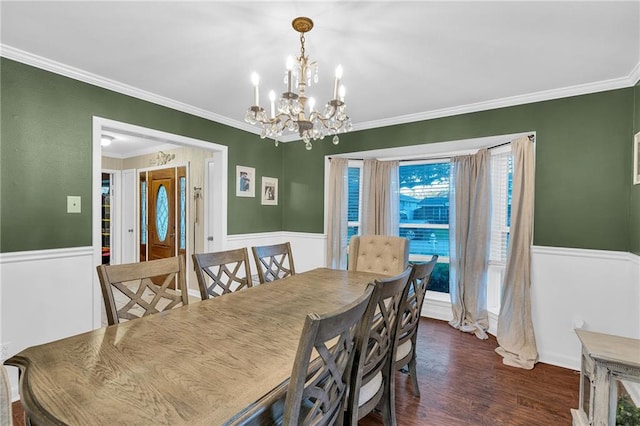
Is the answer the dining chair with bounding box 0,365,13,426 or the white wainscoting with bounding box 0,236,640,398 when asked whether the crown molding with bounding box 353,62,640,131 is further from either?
the dining chair with bounding box 0,365,13,426

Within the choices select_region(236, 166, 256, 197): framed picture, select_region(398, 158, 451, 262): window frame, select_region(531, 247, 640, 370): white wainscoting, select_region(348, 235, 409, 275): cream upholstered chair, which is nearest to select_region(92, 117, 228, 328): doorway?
select_region(236, 166, 256, 197): framed picture

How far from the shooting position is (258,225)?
4254mm

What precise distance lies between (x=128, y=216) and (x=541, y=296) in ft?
20.9

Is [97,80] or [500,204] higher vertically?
[97,80]

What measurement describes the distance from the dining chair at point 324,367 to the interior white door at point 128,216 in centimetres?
558

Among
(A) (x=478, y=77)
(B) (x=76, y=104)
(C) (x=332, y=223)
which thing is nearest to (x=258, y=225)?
(C) (x=332, y=223)

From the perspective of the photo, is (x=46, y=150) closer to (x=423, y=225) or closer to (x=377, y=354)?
(x=377, y=354)

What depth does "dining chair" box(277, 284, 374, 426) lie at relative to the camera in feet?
2.68

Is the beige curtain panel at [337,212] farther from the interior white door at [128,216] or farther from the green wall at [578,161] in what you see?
the interior white door at [128,216]

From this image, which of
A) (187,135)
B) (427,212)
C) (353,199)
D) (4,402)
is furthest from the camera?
(353,199)

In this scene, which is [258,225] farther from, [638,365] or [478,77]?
[638,365]

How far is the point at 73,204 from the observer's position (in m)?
2.49

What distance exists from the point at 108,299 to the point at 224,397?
102 centimetres

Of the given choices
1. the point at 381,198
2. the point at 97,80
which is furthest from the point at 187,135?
the point at 381,198
